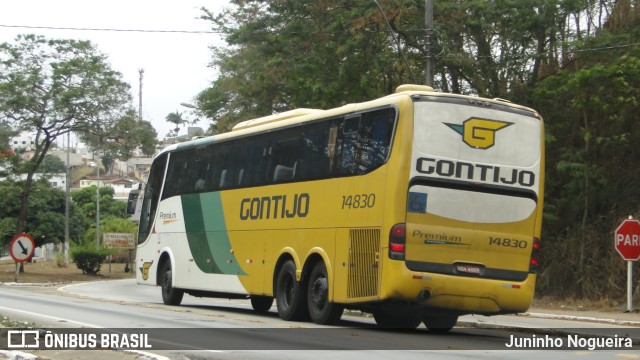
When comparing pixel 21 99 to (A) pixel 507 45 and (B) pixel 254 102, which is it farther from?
(A) pixel 507 45

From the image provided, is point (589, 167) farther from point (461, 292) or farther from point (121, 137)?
point (121, 137)

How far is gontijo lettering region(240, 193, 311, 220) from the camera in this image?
18670mm

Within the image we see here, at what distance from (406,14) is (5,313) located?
16898 millimetres

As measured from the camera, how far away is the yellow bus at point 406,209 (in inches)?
616

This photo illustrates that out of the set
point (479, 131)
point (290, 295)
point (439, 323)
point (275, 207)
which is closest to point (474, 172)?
point (479, 131)

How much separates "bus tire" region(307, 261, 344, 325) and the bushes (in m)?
36.1

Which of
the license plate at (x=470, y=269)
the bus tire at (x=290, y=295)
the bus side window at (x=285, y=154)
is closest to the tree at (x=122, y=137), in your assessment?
the bus side window at (x=285, y=154)

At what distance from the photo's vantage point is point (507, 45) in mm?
30422

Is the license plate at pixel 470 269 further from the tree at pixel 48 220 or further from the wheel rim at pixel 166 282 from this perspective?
the tree at pixel 48 220

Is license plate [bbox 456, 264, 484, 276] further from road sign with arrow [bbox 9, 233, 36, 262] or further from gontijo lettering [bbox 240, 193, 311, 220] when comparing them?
road sign with arrow [bbox 9, 233, 36, 262]

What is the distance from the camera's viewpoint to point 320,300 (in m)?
17.8

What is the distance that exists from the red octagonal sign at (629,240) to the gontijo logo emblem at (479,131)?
7532 mm

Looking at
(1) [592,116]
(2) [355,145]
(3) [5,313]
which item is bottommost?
(3) [5,313]

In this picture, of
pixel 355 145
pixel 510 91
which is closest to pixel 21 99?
pixel 510 91
